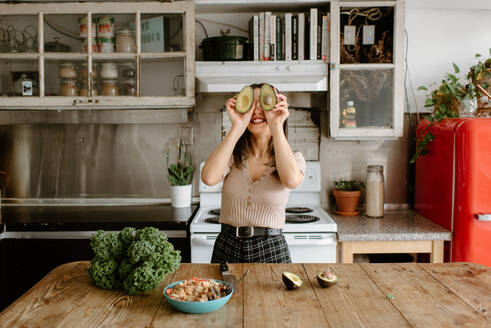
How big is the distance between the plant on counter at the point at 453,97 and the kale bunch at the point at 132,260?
218 cm

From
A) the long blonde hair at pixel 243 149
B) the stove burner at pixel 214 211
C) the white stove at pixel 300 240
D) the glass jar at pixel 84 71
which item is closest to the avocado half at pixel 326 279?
the long blonde hair at pixel 243 149

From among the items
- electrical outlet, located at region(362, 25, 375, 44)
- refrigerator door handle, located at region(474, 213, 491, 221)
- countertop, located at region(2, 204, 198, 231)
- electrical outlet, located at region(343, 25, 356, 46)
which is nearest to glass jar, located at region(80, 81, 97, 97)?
countertop, located at region(2, 204, 198, 231)

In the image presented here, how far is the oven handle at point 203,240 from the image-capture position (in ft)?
8.79

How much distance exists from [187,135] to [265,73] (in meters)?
0.81

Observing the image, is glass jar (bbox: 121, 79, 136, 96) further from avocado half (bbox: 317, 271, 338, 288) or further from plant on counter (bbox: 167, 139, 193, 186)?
avocado half (bbox: 317, 271, 338, 288)

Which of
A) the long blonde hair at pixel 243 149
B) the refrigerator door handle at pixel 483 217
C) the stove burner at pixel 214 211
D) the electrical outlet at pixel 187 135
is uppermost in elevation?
the electrical outlet at pixel 187 135

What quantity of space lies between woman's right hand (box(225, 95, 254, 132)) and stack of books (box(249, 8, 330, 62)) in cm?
119

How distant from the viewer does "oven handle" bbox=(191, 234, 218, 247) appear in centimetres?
268

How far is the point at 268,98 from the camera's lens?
1.76 m

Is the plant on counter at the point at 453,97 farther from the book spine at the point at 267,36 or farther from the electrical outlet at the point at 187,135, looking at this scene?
the electrical outlet at the point at 187,135

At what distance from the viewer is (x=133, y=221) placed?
2.69 meters

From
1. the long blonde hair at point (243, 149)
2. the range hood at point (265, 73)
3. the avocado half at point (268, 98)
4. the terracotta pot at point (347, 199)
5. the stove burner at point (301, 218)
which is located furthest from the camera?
the terracotta pot at point (347, 199)

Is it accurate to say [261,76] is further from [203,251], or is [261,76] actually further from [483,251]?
[483,251]

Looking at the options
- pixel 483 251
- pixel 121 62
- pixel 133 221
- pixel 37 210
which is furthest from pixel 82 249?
pixel 483 251
